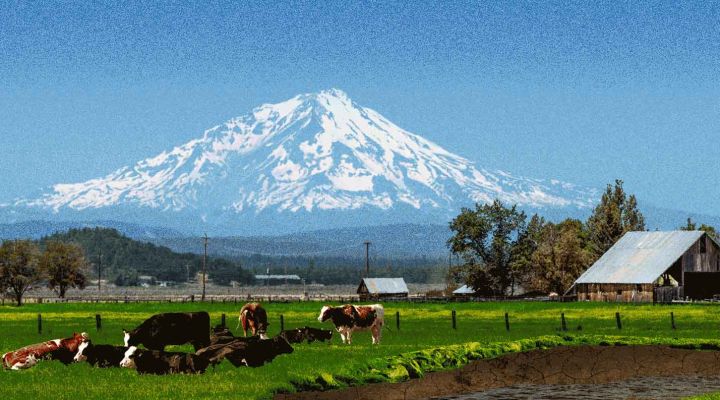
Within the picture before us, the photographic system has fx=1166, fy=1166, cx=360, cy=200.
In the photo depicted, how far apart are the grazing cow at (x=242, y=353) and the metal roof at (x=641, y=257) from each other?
254 ft

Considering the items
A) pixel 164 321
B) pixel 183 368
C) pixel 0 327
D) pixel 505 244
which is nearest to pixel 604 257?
pixel 505 244

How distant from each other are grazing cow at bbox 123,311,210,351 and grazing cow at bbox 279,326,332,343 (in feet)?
16.6

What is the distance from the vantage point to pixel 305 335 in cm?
4916

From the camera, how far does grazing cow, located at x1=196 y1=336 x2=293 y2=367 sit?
36.5 m

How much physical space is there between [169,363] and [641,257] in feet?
287

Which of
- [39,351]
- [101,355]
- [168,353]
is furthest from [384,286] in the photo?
[168,353]

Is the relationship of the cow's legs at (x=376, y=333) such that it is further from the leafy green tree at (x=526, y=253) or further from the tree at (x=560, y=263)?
the leafy green tree at (x=526, y=253)

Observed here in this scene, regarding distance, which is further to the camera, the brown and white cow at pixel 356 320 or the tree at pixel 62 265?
the tree at pixel 62 265

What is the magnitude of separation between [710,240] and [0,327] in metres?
72.1

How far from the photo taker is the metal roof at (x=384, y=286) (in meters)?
183

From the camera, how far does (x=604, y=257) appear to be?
11875cm

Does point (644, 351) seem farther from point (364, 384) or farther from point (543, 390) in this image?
point (364, 384)

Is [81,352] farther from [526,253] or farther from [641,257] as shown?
[526,253]

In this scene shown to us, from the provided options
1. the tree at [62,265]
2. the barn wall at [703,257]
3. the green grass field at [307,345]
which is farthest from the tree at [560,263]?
the tree at [62,265]
